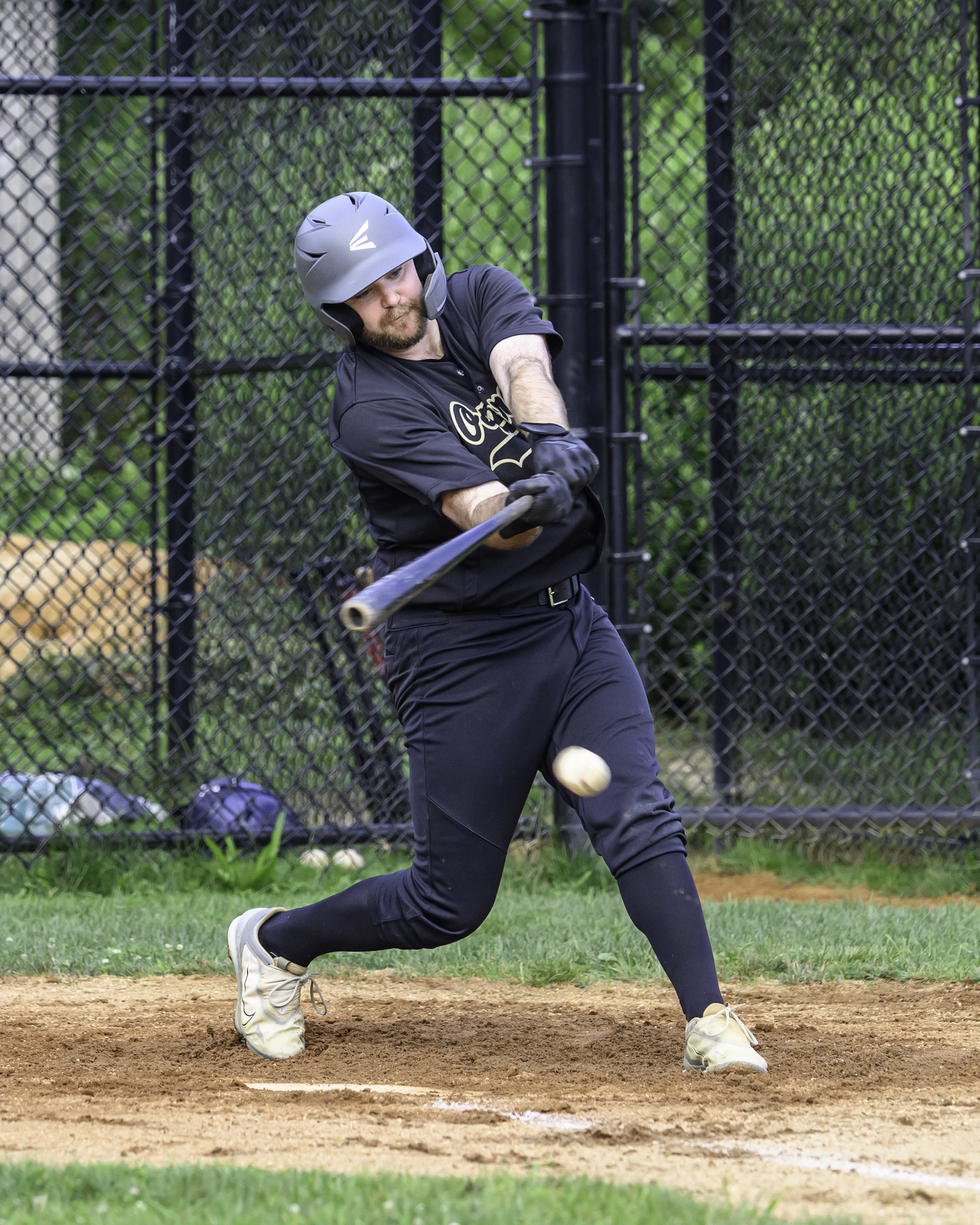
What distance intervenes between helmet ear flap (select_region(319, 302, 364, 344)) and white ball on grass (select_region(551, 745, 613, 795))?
1027mm

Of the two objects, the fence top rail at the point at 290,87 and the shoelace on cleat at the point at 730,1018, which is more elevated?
the fence top rail at the point at 290,87

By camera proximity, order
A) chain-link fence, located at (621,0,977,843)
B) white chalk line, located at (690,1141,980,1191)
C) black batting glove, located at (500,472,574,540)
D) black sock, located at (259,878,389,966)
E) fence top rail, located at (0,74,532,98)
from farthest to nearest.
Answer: chain-link fence, located at (621,0,977,843)
fence top rail, located at (0,74,532,98)
black sock, located at (259,878,389,966)
black batting glove, located at (500,472,574,540)
white chalk line, located at (690,1141,980,1191)

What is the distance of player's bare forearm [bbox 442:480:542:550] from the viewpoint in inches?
117

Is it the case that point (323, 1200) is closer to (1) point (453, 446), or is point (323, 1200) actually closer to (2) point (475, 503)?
(2) point (475, 503)

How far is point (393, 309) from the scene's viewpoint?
3.18m

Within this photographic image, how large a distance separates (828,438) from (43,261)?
5290 millimetres

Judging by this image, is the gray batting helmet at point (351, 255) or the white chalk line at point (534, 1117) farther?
the gray batting helmet at point (351, 255)

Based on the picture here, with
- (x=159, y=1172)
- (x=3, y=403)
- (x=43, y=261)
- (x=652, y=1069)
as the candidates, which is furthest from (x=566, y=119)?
(x=43, y=261)

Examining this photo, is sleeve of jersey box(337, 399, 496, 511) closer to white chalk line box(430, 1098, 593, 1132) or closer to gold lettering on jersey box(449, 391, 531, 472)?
gold lettering on jersey box(449, 391, 531, 472)

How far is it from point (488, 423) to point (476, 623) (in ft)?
1.46

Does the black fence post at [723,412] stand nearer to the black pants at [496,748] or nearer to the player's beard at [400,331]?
the black pants at [496,748]

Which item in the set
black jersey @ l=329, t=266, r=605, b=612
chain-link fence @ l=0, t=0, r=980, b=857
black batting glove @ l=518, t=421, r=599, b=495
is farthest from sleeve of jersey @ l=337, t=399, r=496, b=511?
chain-link fence @ l=0, t=0, r=980, b=857

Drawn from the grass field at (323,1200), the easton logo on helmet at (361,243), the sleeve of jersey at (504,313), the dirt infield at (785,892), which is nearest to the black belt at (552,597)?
the sleeve of jersey at (504,313)

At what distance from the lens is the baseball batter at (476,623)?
9.98 feet
